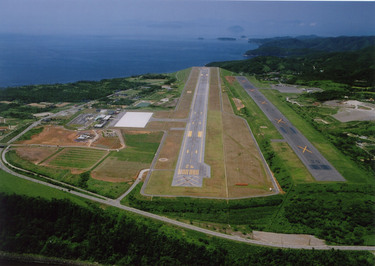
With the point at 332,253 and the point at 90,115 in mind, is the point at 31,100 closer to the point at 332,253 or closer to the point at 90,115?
the point at 90,115

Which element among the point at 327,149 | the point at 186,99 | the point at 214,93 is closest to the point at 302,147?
the point at 327,149

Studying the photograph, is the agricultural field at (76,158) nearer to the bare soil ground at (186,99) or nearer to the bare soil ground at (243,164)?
the bare soil ground at (243,164)

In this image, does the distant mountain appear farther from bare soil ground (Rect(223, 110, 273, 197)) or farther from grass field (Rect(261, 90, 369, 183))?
bare soil ground (Rect(223, 110, 273, 197))

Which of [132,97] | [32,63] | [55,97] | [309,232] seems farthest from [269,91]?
[32,63]

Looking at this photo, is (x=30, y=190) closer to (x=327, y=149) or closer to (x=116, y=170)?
(x=116, y=170)

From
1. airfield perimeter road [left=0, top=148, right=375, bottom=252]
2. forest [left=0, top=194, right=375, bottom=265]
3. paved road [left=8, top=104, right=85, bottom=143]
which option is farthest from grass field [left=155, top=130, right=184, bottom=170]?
paved road [left=8, top=104, right=85, bottom=143]

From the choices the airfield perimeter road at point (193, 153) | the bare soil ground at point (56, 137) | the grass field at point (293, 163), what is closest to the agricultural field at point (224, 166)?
the airfield perimeter road at point (193, 153)
